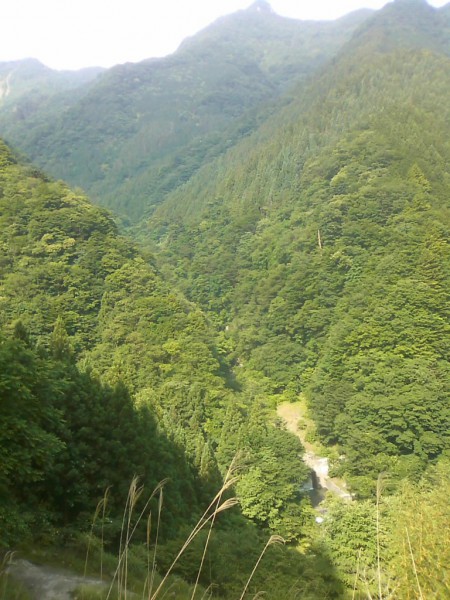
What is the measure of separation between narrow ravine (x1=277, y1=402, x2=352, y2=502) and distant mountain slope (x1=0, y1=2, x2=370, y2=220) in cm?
7743

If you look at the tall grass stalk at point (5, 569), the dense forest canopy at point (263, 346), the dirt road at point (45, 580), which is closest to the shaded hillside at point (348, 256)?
the dense forest canopy at point (263, 346)

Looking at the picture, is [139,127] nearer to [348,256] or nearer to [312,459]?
[348,256]

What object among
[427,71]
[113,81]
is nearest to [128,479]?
[427,71]

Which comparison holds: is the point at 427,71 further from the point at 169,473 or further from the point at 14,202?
the point at 169,473

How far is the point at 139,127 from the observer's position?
15788 cm

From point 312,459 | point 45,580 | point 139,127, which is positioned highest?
point 139,127

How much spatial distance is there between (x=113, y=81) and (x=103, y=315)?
167322mm

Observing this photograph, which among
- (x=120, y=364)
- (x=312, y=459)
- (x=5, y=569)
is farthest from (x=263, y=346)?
(x=5, y=569)

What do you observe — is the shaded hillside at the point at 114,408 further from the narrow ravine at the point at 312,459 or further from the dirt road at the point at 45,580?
the narrow ravine at the point at 312,459

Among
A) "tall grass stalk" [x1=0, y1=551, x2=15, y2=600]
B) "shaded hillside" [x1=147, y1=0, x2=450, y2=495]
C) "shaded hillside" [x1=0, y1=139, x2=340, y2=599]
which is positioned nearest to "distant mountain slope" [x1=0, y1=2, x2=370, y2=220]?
"shaded hillside" [x1=147, y1=0, x2=450, y2=495]

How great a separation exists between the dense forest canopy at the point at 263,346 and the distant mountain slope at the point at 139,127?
22.5 m

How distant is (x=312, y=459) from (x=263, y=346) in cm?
1802

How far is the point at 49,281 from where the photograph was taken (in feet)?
136

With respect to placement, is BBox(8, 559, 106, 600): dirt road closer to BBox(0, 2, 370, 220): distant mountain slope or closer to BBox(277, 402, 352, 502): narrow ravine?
BBox(277, 402, 352, 502): narrow ravine
